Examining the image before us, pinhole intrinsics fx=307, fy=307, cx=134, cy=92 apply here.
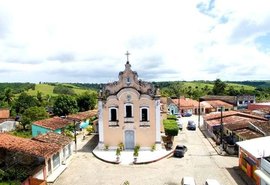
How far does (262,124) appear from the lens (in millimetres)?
35875

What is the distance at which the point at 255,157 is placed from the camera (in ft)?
76.2

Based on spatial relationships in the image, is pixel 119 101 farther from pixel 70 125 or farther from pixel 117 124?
pixel 70 125

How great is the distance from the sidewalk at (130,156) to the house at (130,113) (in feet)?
3.43

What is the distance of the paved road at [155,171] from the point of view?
25703 mm

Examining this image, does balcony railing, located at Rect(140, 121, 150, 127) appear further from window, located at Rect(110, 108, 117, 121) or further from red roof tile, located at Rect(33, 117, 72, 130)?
red roof tile, located at Rect(33, 117, 72, 130)

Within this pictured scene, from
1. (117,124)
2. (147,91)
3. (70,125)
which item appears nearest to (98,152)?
(117,124)

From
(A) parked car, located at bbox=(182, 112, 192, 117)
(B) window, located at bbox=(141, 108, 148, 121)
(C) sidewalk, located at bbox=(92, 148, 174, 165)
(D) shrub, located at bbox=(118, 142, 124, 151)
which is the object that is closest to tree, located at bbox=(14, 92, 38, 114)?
(A) parked car, located at bbox=(182, 112, 192, 117)

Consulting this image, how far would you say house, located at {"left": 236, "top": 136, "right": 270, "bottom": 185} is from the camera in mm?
22112

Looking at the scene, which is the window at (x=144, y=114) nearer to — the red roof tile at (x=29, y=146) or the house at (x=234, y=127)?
the house at (x=234, y=127)

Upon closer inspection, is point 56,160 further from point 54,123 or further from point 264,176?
point 264,176

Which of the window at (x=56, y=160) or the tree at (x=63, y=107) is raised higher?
the tree at (x=63, y=107)

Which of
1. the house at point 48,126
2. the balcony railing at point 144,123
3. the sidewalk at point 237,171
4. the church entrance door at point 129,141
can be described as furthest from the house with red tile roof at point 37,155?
the sidewalk at point 237,171

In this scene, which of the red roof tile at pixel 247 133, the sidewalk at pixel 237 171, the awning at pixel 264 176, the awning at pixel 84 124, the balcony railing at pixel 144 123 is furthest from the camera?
the awning at pixel 84 124

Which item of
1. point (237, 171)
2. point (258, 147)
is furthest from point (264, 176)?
point (237, 171)
